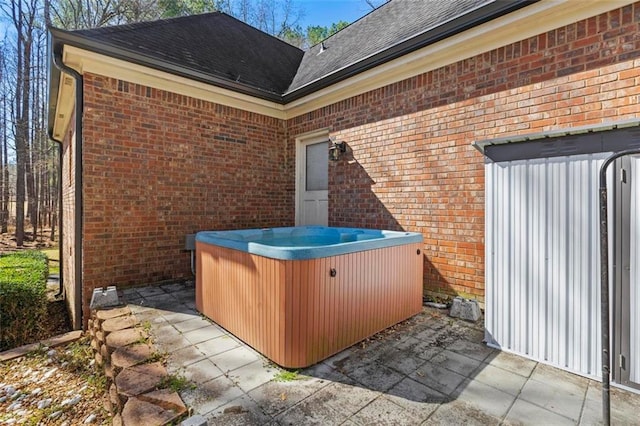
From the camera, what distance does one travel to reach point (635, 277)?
226 cm

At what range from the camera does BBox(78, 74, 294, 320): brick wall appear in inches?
175

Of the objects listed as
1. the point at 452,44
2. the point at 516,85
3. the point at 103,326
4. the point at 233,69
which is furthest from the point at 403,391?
the point at 233,69

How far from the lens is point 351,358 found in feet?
9.04

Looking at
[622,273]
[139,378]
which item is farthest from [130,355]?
[622,273]

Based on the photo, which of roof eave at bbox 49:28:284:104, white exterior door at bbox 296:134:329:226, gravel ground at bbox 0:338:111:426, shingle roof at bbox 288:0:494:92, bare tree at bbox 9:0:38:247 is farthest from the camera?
bare tree at bbox 9:0:38:247

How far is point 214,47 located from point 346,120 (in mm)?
3605

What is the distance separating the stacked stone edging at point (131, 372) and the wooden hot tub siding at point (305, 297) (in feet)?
2.58

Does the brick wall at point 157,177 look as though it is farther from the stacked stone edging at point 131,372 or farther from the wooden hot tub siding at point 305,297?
the wooden hot tub siding at point 305,297

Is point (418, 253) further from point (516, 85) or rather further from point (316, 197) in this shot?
point (316, 197)

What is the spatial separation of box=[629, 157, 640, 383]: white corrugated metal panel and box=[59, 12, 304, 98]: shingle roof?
5.71 metres

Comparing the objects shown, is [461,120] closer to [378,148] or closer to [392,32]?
[378,148]

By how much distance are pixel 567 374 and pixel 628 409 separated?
46 centimetres

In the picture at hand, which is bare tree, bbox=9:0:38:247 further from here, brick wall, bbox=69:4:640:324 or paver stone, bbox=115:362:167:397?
paver stone, bbox=115:362:167:397

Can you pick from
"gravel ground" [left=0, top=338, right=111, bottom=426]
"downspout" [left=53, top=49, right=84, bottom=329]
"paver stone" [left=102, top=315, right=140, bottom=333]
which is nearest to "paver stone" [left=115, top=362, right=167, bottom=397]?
"gravel ground" [left=0, top=338, right=111, bottom=426]
